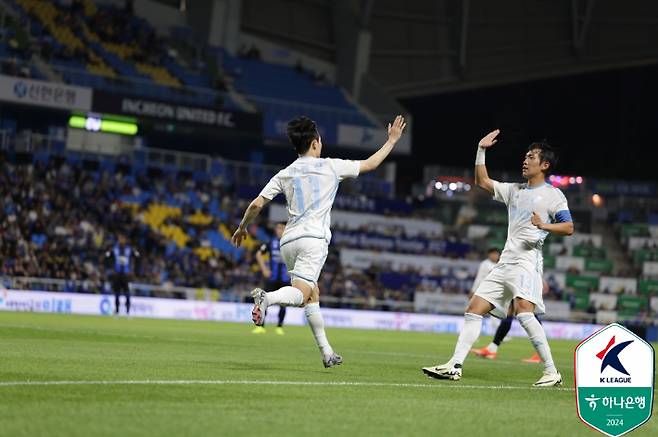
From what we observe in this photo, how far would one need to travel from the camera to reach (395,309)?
4953cm

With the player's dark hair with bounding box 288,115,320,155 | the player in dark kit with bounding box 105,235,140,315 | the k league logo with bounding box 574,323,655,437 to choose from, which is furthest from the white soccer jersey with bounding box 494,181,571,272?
the player in dark kit with bounding box 105,235,140,315

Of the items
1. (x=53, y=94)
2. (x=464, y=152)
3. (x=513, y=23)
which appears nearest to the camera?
(x=53, y=94)

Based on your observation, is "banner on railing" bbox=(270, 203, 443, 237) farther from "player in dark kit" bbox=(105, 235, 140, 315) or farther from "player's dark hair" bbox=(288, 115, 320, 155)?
"player's dark hair" bbox=(288, 115, 320, 155)

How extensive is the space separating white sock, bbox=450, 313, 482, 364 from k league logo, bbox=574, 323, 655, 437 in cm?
474

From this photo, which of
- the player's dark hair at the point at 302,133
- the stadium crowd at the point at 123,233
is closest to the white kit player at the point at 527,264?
the player's dark hair at the point at 302,133

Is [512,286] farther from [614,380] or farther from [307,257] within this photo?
[614,380]

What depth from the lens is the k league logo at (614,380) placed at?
7645 mm

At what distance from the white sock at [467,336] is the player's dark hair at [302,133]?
2.51 meters

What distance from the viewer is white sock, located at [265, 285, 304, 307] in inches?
468

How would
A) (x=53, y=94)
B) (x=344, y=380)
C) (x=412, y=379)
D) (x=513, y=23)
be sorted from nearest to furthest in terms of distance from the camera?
1. (x=344, y=380)
2. (x=412, y=379)
3. (x=53, y=94)
4. (x=513, y=23)

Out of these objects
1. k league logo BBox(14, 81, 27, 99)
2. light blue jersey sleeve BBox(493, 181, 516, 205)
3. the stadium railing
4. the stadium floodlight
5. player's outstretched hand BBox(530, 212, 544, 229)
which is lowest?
the stadium railing

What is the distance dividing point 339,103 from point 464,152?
15.1 meters

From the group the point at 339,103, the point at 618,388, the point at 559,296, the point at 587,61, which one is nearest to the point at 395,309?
the point at 559,296

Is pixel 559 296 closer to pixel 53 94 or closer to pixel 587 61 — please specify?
pixel 587 61
